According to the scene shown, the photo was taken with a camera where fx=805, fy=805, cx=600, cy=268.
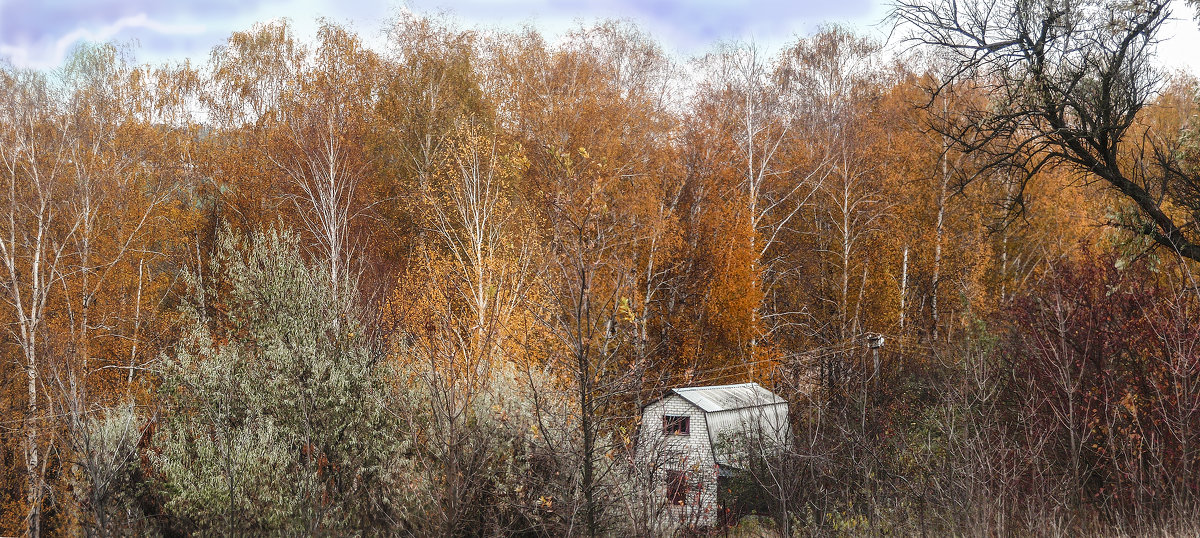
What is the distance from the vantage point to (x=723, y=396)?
18.9m

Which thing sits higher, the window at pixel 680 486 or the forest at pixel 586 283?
the forest at pixel 586 283

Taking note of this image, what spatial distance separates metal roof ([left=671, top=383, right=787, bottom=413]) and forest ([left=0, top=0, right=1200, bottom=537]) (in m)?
1.08

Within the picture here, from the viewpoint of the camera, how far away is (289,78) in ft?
93.4

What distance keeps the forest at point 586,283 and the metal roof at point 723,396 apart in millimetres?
1083

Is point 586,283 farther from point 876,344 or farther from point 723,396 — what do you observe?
point 723,396

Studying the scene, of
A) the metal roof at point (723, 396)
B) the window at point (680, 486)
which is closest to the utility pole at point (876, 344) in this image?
the metal roof at point (723, 396)

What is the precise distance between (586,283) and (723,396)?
12059 millimetres

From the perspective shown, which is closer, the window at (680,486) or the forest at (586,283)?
the forest at (586,283)

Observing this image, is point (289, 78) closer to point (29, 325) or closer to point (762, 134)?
point (29, 325)

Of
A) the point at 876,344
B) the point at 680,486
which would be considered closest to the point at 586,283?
the point at 680,486

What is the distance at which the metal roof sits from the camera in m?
18.0

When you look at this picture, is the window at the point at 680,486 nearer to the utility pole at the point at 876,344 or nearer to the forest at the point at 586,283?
the forest at the point at 586,283

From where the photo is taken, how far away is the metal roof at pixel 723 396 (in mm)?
18031

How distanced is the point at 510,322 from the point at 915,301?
49.4 ft
